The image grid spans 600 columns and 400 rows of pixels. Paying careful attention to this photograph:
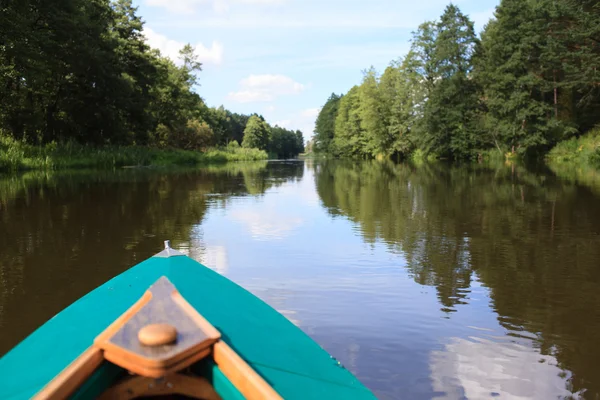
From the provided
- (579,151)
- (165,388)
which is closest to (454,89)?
(579,151)

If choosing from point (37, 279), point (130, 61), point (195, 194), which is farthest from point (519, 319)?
point (130, 61)

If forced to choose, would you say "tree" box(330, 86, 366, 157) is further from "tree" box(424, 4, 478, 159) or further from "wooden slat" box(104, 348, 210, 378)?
"wooden slat" box(104, 348, 210, 378)

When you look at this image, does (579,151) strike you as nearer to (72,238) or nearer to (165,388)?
(72,238)

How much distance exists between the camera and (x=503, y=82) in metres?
34.3

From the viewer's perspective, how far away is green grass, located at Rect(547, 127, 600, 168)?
86.8 feet

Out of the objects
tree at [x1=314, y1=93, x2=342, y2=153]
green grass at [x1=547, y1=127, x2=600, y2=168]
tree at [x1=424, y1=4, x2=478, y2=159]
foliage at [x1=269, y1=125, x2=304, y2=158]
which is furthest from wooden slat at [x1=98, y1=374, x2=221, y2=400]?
foliage at [x1=269, y1=125, x2=304, y2=158]

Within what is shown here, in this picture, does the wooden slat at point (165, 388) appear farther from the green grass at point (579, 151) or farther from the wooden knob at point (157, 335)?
the green grass at point (579, 151)

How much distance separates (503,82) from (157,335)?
121ft

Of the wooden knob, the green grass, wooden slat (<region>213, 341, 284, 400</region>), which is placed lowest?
wooden slat (<region>213, 341, 284, 400</region>)

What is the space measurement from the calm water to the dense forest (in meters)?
14.6

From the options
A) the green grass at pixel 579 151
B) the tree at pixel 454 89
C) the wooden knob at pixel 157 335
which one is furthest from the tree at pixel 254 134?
the wooden knob at pixel 157 335

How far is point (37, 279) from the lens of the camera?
5246 millimetres

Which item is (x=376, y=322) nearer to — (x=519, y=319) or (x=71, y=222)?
(x=519, y=319)

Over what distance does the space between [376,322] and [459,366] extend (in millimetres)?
846
